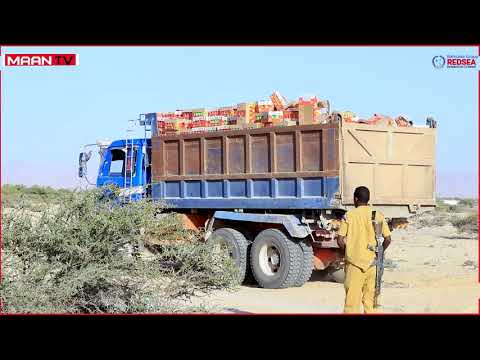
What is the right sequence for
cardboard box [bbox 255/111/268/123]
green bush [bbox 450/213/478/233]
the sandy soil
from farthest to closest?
green bush [bbox 450/213/478/233] → cardboard box [bbox 255/111/268/123] → the sandy soil

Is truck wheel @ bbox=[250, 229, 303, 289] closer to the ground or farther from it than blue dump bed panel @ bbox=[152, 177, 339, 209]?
closer to the ground

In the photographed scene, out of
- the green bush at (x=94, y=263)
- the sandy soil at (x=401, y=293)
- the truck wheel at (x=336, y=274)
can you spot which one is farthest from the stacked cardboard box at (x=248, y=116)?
the green bush at (x=94, y=263)

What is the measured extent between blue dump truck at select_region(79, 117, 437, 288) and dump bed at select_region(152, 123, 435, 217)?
0.02 m

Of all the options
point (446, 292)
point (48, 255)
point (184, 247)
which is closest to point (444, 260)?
point (446, 292)

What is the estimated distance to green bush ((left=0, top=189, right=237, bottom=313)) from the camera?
8.45 metres

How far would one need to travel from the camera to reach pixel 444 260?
19.5 metres

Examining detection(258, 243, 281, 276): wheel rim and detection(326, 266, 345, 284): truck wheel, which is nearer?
detection(258, 243, 281, 276): wheel rim

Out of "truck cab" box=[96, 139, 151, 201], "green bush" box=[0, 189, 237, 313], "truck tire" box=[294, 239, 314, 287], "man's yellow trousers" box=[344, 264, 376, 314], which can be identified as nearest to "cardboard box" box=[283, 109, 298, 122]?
"truck tire" box=[294, 239, 314, 287]

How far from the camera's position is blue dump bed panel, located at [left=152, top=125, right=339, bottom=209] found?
1272 cm

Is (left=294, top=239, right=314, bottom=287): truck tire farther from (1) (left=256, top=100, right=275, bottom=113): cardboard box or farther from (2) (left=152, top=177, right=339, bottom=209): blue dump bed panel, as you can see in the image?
(1) (left=256, top=100, right=275, bottom=113): cardboard box

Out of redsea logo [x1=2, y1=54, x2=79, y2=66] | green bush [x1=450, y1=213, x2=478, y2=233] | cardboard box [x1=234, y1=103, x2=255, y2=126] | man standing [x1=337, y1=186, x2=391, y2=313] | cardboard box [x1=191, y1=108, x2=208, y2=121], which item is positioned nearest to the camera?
man standing [x1=337, y1=186, x2=391, y2=313]

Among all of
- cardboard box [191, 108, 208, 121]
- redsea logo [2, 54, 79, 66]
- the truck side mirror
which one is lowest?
the truck side mirror

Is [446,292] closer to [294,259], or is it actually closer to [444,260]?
[294,259]

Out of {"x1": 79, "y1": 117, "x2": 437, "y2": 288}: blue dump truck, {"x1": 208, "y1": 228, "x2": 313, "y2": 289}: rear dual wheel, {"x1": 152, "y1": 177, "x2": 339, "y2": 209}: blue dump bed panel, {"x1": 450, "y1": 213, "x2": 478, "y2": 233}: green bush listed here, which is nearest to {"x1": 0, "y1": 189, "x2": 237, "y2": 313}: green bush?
{"x1": 79, "y1": 117, "x2": 437, "y2": 288}: blue dump truck
